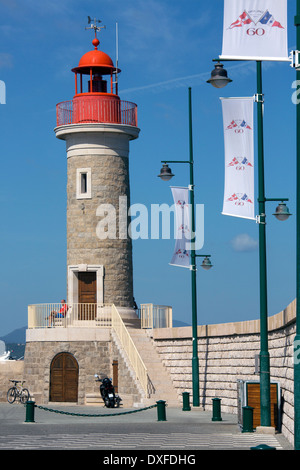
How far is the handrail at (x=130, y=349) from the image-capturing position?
32.3 meters

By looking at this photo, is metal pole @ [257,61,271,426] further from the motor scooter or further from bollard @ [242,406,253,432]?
the motor scooter

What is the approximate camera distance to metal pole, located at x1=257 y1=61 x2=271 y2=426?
20.3 metres

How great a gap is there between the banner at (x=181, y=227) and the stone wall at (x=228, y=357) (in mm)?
2301

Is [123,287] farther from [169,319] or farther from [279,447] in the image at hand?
[279,447]

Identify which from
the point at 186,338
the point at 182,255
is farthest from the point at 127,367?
the point at 182,255

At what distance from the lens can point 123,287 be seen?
37.8m

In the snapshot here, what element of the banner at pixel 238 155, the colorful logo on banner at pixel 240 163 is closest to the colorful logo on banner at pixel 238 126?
the banner at pixel 238 155

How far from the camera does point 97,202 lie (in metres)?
37.3

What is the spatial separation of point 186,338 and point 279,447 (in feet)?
50.5

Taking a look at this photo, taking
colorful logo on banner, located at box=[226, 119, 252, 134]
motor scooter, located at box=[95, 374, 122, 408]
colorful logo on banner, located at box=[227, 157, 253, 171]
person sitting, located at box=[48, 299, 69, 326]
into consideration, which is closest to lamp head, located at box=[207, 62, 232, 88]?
colorful logo on banner, located at box=[226, 119, 252, 134]

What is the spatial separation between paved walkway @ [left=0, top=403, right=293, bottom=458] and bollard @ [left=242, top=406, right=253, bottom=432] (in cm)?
24

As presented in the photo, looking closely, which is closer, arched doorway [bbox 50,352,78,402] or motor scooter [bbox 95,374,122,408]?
motor scooter [bbox 95,374,122,408]

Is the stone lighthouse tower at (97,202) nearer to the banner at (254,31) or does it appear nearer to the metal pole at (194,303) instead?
the metal pole at (194,303)

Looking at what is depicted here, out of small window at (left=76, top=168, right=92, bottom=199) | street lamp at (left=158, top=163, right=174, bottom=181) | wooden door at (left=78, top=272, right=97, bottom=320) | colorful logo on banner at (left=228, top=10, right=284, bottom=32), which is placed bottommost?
wooden door at (left=78, top=272, right=97, bottom=320)
